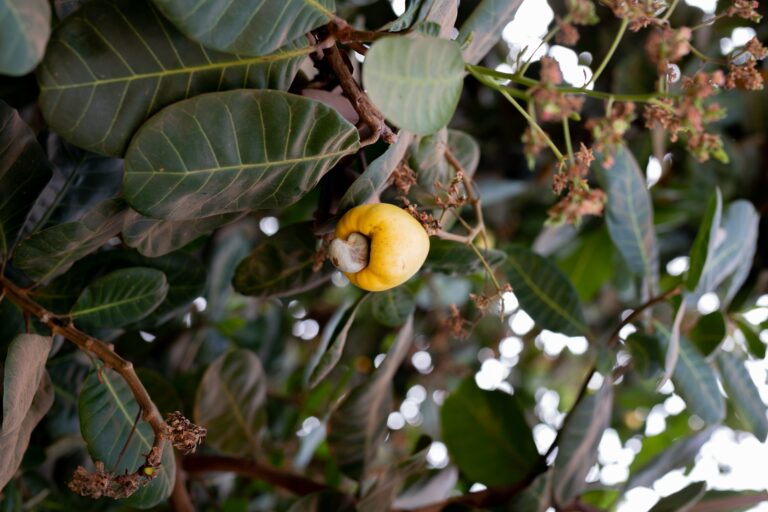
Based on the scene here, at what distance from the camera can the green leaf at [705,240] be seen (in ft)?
3.48

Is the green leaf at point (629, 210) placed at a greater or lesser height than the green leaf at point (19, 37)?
lesser

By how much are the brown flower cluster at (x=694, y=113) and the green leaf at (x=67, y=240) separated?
559mm

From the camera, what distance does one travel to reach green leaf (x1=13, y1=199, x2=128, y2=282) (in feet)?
2.46

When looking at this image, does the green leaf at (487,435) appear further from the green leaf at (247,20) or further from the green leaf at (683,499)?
the green leaf at (247,20)

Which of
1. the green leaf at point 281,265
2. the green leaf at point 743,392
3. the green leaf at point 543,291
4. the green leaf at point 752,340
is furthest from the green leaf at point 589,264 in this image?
the green leaf at point 281,265

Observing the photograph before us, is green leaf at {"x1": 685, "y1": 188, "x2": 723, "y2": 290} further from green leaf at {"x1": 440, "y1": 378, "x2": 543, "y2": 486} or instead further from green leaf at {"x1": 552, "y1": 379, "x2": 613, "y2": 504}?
green leaf at {"x1": 440, "y1": 378, "x2": 543, "y2": 486}

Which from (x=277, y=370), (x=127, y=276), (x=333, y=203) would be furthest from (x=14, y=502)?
(x=277, y=370)

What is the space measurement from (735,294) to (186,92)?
4.15 feet

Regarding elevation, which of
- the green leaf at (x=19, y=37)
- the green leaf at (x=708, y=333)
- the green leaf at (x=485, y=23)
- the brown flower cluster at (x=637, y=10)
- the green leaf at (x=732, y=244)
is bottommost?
the green leaf at (x=708, y=333)

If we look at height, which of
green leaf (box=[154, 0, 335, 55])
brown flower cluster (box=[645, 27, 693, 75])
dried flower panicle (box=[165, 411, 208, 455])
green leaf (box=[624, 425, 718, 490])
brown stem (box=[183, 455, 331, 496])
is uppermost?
green leaf (box=[154, 0, 335, 55])

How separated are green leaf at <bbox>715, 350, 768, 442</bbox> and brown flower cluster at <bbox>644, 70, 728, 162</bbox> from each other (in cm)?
60

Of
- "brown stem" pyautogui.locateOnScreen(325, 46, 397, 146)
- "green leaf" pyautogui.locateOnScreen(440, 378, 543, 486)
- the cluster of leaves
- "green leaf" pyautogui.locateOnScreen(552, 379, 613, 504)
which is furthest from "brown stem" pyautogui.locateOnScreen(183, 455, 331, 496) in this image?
"brown stem" pyautogui.locateOnScreen(325, 46, 397, 146)

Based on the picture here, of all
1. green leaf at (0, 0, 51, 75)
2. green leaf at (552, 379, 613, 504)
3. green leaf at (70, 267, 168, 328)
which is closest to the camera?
green leaf at (0, 0, 51, 75)

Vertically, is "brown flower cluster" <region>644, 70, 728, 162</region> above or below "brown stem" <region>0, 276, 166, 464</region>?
above
